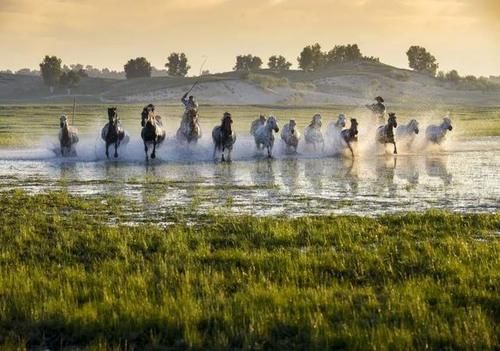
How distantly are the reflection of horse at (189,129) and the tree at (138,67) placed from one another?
150012 mm

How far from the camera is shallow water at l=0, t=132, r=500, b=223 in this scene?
53.5 ft

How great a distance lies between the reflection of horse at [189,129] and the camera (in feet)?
103

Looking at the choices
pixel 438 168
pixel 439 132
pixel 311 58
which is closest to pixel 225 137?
pixel 438 168

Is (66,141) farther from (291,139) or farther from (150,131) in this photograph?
(291,139)

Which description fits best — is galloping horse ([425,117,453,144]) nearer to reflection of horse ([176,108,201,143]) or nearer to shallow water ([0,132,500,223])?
shallow water ([0,132,500,223])

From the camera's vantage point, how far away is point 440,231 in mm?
12648

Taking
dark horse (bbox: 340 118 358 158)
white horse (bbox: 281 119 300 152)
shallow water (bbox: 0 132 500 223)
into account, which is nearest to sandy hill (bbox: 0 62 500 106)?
white horse (bbox: 281 119 300 152)

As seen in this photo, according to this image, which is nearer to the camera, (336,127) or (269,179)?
(269,179)

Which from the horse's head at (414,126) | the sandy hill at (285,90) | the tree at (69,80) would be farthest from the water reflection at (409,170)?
the tree at (69,80)

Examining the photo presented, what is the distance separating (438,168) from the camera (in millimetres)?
24703

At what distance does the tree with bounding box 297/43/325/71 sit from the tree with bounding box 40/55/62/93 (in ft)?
194

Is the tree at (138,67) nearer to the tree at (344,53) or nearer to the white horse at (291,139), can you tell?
the tree at (344,53)

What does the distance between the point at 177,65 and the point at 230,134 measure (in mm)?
153423

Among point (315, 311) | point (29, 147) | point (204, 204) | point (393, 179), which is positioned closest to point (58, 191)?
point (204, 204)
